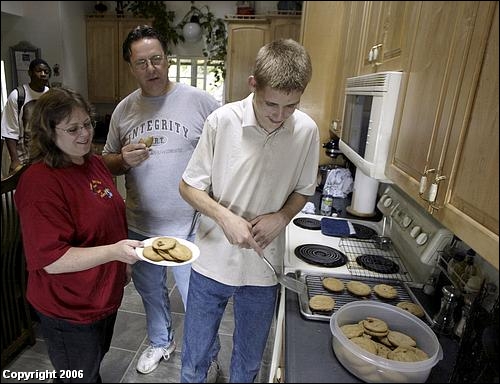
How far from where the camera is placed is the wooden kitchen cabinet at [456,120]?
1.27 ft

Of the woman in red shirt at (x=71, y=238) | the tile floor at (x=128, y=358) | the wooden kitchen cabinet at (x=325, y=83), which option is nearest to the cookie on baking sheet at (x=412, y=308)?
the tile floor at (x=128, y=358)

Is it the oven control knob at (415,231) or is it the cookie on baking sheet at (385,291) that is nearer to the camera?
the cookie on baking sheet at (385,291)

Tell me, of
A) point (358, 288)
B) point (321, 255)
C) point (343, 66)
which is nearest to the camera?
point (358, 288)

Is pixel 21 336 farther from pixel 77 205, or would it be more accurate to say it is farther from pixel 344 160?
pixel 344 160

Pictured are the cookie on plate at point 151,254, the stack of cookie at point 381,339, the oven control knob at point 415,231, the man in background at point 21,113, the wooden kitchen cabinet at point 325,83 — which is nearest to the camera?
the man in background at point 21,113

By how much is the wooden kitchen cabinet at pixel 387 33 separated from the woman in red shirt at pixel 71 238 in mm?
407

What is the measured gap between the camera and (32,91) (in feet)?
1.14

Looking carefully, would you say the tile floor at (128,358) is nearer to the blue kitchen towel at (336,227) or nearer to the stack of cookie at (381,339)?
the stack of cookie at (381,339)

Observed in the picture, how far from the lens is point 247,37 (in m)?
0.58

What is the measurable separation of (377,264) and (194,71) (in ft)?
2.65

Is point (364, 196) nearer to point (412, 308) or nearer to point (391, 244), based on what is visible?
point (391, 244)

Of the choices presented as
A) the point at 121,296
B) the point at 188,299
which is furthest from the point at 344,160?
the point at 121,296

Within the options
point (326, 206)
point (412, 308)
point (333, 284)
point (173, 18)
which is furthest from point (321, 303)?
point (326, 206)

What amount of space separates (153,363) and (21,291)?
0.16 m
